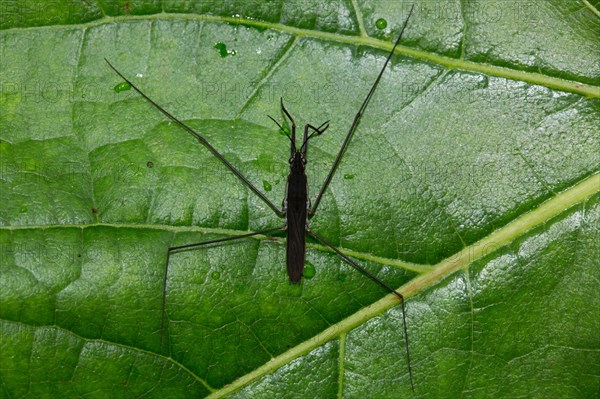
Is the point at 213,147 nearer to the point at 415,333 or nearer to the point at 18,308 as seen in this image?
the point at 18,308

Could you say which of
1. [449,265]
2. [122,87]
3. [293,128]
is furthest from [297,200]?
[122,87]

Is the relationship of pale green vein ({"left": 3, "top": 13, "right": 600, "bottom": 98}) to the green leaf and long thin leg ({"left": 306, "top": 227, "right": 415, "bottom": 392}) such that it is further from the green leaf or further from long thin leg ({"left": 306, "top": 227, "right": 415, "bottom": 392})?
long thin leg ({"left": 306, "top": 227, "right": 415, "bottom": 392})

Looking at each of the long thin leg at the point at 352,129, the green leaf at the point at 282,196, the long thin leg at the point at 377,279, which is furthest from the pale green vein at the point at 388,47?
the long thin leg at the point at 377,279

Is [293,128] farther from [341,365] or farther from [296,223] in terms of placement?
[341,365]

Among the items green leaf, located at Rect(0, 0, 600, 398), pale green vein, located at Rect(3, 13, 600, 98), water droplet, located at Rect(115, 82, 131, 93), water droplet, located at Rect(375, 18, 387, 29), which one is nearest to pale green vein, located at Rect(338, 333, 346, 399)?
green leaf, located at Rect(0, 0, 600, 398)

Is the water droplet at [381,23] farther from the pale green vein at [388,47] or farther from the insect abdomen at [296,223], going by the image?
the insect abdomen at [296,223]

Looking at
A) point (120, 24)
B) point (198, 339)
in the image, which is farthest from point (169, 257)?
point (120, 24)
